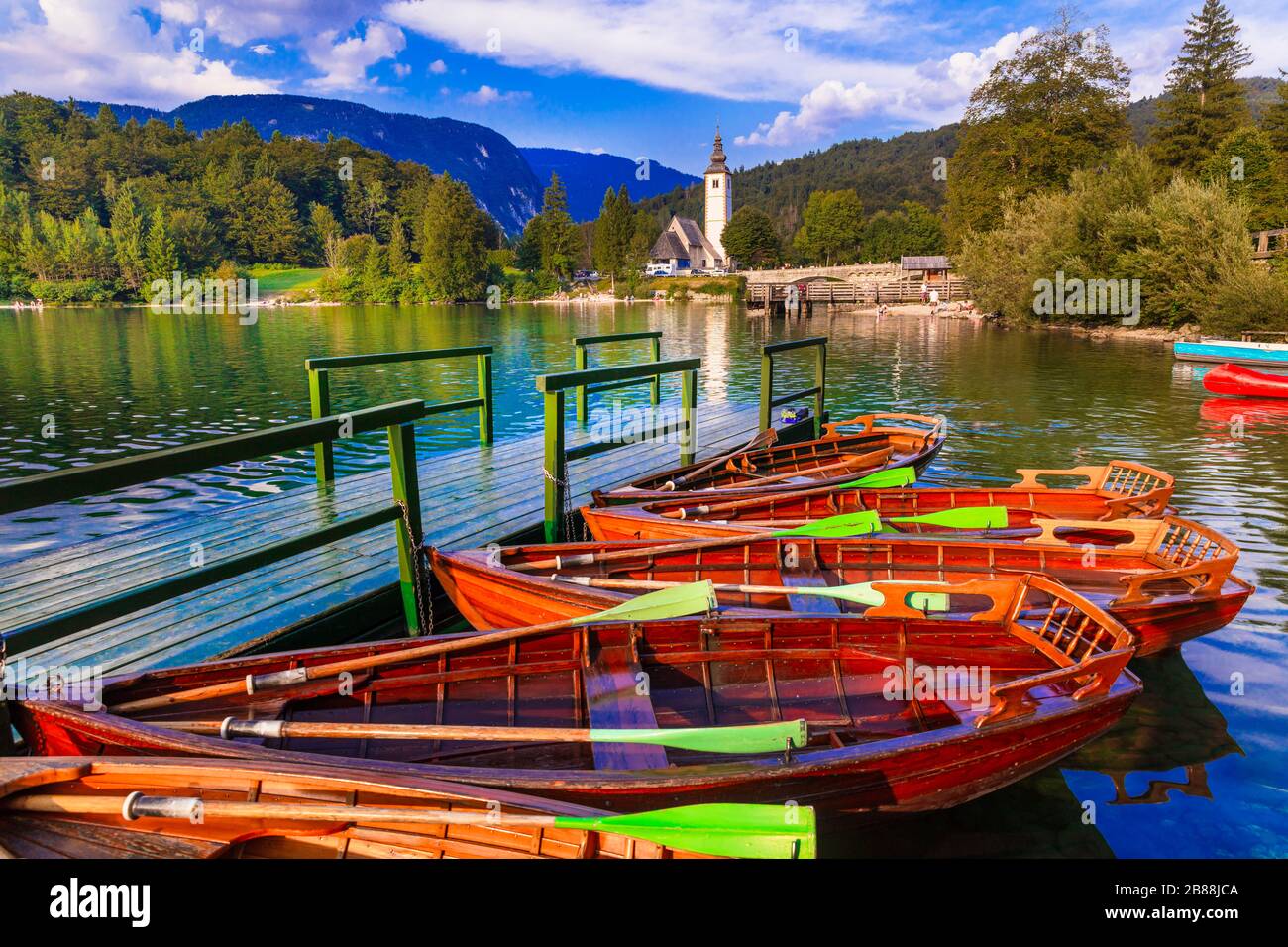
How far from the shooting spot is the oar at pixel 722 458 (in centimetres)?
1033

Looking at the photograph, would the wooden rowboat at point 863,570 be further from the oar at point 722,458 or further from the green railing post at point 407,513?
the oar at point 722,458

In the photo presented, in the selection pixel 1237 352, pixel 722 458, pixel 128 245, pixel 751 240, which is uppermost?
pixel 751 240

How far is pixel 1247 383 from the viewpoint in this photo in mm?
24297

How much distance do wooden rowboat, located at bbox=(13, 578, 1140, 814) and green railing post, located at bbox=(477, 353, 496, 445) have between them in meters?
7.38

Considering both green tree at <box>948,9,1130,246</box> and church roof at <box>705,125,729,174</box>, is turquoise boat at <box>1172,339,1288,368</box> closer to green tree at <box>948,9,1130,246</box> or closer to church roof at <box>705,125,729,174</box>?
green tree at <box>948,9,1130,246</box>

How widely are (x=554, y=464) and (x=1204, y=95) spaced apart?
72282 millimetres

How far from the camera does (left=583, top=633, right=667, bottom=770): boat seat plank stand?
434 cm

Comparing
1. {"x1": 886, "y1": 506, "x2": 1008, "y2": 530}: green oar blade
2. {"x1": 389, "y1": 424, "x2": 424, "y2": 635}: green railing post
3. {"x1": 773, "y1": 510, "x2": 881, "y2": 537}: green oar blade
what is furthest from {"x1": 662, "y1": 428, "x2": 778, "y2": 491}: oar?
{"x1": 389, "y1": 424, "x2": 424, "y2": 635}: green railing post

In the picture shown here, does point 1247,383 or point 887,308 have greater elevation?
point 887,308

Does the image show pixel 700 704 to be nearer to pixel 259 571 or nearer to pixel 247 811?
pixel 247 811

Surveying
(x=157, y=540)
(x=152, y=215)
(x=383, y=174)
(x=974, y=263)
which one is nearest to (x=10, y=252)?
(x=152, y=215)

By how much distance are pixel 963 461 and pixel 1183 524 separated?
33.4 ft

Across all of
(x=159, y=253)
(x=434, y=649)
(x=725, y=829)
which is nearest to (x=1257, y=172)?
(x=434, y=649)

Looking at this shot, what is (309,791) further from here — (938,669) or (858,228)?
(858,228)
